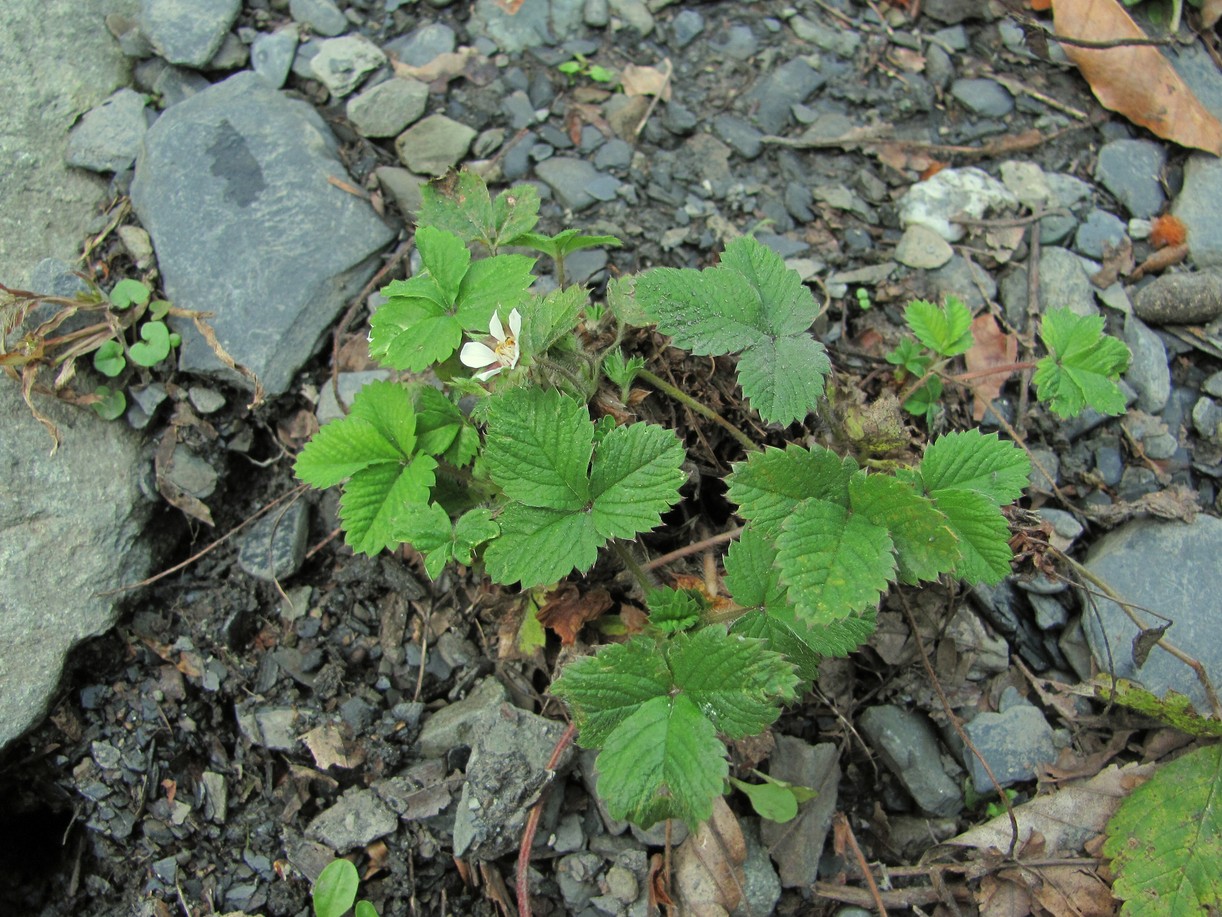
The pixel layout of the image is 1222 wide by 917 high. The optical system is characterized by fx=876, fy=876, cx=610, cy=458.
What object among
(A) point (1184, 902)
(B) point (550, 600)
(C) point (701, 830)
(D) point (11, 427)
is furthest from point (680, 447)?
(D) point (11, 427)

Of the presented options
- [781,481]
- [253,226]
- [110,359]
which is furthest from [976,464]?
[110,359]

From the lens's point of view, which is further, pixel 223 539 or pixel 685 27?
pixel 685 27

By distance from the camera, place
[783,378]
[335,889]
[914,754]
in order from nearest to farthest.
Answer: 1. [783,378]
2. [335,889]
3. [914,754]

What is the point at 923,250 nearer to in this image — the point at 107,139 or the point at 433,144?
the point at 433,144

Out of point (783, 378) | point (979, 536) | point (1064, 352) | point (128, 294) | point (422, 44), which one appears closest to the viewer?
point (979, 536)

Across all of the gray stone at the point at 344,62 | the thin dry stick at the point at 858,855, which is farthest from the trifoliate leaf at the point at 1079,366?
the gray stone at the point at 344,62

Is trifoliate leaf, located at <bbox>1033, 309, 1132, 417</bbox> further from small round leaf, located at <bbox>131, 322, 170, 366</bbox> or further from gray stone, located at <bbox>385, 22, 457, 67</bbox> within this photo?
small round leaf, located at <bbox>131, 322, 170, 366</bbox>

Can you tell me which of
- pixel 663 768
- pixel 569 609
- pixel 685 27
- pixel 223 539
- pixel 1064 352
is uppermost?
pixel 685 27
